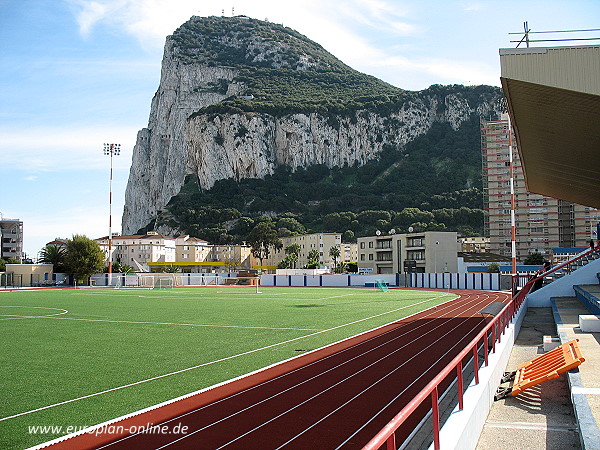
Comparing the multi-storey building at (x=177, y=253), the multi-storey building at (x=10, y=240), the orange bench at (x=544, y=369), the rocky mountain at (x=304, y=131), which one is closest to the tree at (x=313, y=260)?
the multi-storey building at (x=177, y=253)

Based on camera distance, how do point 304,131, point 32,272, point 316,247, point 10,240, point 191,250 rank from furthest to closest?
point 304,131
point 191,250
point 316,247
point 10,240
point 32,272

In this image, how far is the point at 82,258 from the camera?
237 ft

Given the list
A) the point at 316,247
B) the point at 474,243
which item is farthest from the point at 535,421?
the point at 474,243

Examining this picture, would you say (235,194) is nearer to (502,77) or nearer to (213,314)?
(213,314)

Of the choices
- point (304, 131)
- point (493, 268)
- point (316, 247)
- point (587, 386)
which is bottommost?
point (493, 268)

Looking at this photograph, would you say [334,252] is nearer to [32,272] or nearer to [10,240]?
[32,272]

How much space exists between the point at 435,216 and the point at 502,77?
13231cm

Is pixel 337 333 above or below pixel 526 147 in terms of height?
below

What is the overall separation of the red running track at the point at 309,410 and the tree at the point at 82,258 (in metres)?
65.1

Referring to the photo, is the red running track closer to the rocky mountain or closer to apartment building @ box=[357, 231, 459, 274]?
apartment building @ box=[357, 231, 459, 274]

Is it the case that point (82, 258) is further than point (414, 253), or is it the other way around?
point (414, 253)

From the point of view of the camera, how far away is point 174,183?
7633 inches

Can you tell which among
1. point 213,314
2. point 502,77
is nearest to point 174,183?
point 213,314

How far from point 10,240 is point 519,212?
95.8 metres
